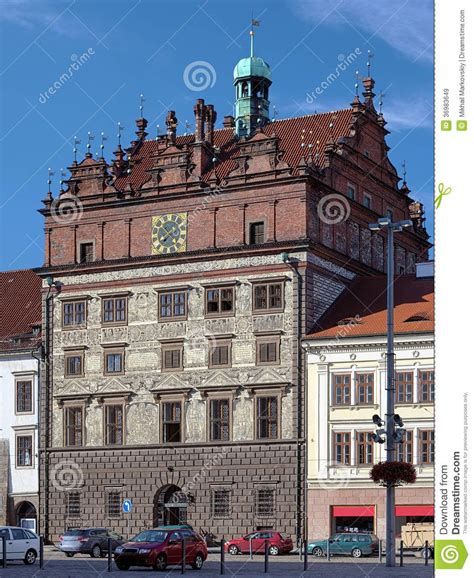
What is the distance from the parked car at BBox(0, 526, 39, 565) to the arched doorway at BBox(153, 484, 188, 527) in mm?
19351

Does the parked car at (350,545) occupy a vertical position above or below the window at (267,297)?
below

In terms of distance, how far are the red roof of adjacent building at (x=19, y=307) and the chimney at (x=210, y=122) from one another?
44.7 ft

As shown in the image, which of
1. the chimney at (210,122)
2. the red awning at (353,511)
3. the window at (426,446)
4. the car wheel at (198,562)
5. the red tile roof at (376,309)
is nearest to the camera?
the car wheel at (198,562)

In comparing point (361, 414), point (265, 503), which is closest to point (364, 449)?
point (361, 414)

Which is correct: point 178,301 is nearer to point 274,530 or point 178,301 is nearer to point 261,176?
point 261,176

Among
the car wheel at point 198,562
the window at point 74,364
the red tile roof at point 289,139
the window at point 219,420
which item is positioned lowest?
the car wheel at point 198,562

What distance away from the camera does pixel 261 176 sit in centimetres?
6034

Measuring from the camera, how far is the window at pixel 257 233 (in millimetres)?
60312

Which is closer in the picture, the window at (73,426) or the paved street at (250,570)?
the paved street at (250,570)

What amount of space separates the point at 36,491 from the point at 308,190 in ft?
70.4

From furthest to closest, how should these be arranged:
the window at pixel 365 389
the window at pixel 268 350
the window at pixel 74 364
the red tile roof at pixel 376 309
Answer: the window at pixel 74 364 < the window at pixel 268 350 < the red tile roof at pixel 376 309 < the window at pixel 365 389

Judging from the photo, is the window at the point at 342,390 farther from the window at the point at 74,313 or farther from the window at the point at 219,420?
the window at the point at 74,313

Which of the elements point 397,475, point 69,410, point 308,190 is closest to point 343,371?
point 308,190

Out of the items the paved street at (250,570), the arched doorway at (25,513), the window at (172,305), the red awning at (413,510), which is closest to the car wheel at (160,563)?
the paved street at (250,570)
